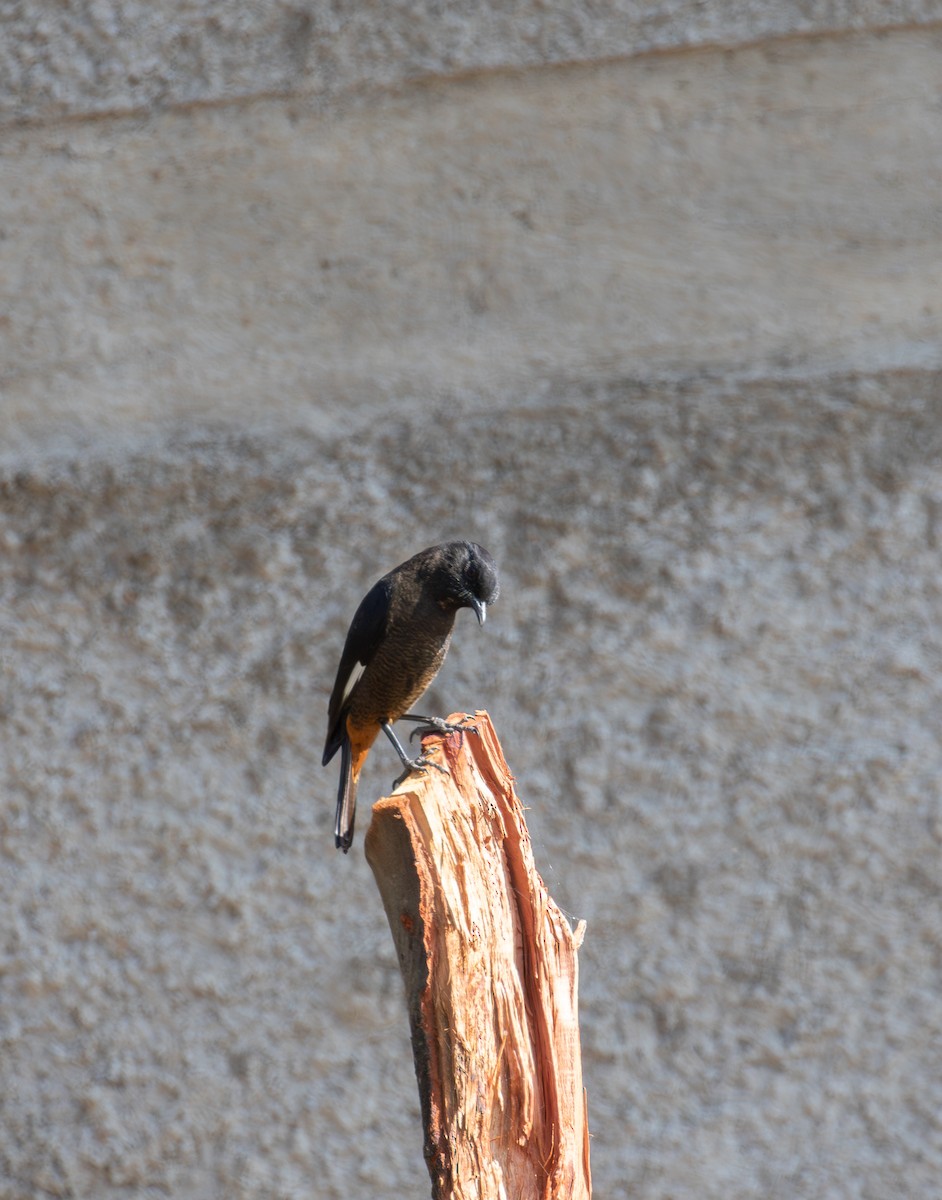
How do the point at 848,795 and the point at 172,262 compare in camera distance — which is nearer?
the point at 848,795

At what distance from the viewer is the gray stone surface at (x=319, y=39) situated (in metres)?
3.82

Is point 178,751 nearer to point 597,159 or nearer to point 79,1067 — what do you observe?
point 79,1067

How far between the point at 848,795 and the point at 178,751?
6.76ft

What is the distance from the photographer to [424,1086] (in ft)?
7.16

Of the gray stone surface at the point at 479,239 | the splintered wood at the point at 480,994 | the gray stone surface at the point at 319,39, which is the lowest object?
the splintered wood at the point at 480,994

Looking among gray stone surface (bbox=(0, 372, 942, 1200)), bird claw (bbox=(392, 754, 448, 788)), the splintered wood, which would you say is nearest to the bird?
bird claw (bbox=(392, 754, 448, 788))

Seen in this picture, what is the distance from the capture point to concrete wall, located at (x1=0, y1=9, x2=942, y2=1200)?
3736 mm

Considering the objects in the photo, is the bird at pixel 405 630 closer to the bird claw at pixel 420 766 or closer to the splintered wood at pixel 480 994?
the bird claw at pixel 420 766

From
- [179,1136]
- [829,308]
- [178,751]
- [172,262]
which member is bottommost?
[179,1136]

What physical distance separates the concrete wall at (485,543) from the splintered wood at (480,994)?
4.47ft

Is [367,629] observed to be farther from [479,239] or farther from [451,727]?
[479,239]

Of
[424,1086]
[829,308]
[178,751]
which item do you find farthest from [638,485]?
[424,1086]

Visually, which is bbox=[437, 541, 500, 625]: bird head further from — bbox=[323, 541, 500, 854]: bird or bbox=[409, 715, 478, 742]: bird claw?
bbox=[409, 715, 478, 742]: bird claw

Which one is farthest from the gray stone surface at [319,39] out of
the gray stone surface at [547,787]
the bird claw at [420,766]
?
the bird claw at [420,766]
